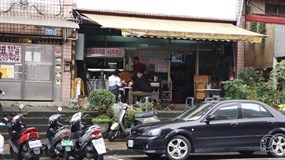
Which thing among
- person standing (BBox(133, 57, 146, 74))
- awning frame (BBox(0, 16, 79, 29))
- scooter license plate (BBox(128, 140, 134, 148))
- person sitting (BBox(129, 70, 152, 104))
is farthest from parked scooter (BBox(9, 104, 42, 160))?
person standing (BBox(133, 57, 146, 74))

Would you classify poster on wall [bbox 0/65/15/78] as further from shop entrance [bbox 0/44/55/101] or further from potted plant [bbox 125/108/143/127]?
potted plant [bbox 125/108/143/127]

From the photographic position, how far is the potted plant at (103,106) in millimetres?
15305

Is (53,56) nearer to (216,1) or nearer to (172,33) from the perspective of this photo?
(172,33)

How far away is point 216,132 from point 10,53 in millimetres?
8328

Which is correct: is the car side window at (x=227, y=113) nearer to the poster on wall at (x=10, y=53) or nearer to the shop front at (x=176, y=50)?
the shop front at (x=176, y=50)

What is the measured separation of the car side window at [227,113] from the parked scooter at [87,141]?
10.6 ft

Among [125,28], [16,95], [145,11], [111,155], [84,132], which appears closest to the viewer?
[84,132]

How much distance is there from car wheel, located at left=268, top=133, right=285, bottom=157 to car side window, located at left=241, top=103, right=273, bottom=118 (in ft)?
1.94

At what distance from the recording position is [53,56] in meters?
17.8

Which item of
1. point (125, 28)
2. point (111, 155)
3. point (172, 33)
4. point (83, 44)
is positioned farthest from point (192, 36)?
point (111, 155)

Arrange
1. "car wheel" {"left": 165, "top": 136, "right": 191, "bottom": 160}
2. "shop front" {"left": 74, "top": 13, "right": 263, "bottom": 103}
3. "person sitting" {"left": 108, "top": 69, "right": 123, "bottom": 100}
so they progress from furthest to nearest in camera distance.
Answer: "shop front" {"left": 74, "top": 13, "right": 263, "bottom": 103}
"person sitting" {"left": 108, "top": 69, "right": 123, "bottom": 100}
"car wheel" {"left": 165, "top": 136, "right": 191, "bottom": 160}

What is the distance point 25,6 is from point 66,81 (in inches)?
116

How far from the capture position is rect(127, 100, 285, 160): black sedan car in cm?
1205

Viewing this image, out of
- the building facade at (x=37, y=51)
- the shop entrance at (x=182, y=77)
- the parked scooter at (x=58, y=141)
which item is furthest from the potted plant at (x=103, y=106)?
the shop entrance at (x=182, y=77)
